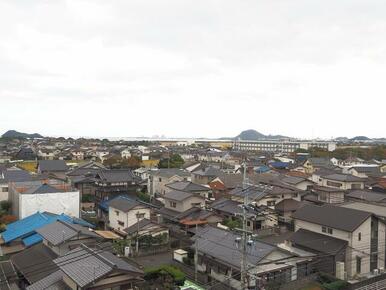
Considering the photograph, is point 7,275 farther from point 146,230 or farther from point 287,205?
point 287,205

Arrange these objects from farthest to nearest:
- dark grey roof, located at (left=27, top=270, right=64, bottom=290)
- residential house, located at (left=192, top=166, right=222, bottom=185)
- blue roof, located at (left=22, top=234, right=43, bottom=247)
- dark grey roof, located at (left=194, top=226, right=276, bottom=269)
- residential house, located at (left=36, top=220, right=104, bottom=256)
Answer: residential house, located at (left=192, top=166, right=222, bottom=185), blue roof, located at (left=22, top=234, right=43, bottom=247), residential house, located at (left=36, top=220, right=104, bottom=256), dark grey roof, located at (left=194, top=226, right=276, bottom=269), dark grey roof, located at (left=27, top=270, right=64, bottom=290)

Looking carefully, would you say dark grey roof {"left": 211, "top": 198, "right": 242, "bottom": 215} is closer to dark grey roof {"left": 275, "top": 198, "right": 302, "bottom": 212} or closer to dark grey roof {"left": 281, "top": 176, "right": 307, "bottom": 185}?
dark grey roof {"left": 275, "top": 198, "right": 302, "bottom": 212}

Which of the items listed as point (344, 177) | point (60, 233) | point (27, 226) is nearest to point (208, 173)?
point (344, 177)

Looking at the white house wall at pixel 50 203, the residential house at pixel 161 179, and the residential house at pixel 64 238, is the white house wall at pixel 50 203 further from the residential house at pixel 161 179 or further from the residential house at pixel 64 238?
the residential house at pixel 161 179

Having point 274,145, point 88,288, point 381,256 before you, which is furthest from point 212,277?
point 274,145

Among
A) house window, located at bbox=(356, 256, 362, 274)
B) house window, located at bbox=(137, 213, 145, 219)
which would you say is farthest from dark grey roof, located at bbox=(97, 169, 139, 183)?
house window, located at bbox=(356, 256, 362, 274)

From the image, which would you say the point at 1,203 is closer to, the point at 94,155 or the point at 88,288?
the point at 88,288
